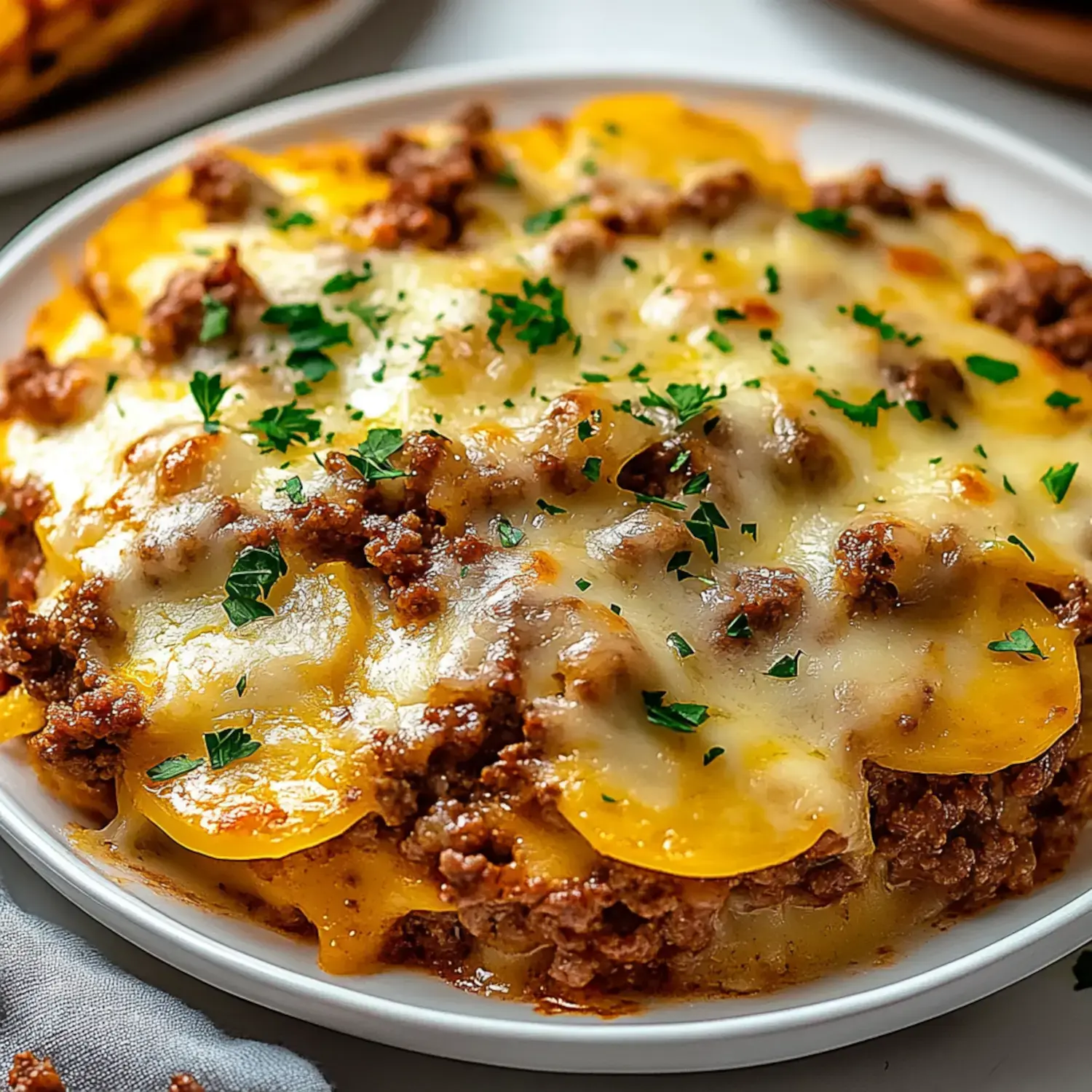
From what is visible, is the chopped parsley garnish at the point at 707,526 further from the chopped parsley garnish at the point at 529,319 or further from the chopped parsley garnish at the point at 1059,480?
the chopped parsley garnish at the point at 1059,480

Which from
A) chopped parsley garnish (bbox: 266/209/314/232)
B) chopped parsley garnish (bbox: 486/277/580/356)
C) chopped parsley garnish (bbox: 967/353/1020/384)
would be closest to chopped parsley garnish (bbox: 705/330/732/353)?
chopped parsley garnish (bbox: 486/277/580/356)

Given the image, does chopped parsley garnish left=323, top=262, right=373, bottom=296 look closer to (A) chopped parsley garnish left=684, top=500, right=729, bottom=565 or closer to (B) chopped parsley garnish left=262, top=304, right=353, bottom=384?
(B) chopped parsley garnish left=262, top=304, right=353, bottom=384

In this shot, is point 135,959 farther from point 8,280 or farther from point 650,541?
point 8,280

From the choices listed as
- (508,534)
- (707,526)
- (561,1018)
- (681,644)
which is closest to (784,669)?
(681,644)

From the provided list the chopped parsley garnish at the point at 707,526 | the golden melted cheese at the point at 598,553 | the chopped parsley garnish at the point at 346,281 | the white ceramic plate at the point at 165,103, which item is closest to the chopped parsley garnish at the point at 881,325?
the golden melted cheese at the point at 598,553

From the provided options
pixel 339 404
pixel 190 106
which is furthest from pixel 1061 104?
pixel 339 404
